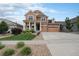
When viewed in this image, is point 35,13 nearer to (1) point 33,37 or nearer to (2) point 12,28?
(1) point 33,37

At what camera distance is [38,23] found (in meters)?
8.15

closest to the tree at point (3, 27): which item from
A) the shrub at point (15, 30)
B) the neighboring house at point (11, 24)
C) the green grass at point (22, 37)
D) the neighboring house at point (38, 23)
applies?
the neighboring house at point (11, 24)

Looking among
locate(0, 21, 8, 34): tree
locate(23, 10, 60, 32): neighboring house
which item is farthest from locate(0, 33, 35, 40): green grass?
locate(0, 21, 8, 34): tree

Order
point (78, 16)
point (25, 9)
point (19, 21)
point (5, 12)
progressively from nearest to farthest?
1. point (19, 21)
2. point (5, 12)
3. point (25, 9)
4. point (78, 16)

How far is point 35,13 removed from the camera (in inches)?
358

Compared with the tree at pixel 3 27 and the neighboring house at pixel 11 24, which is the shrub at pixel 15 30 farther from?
the tree at pixel 3 27

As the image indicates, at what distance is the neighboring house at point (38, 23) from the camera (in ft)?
25.3

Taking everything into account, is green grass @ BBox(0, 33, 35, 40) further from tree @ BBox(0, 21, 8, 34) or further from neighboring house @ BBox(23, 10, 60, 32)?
tree @ BBox(0, 21, 8, 34)

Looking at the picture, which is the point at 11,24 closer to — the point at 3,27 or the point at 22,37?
the point at 3,27

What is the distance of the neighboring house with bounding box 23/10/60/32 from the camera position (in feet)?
25.3

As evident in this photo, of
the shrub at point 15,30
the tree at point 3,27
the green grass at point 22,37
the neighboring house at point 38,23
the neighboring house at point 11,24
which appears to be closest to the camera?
the tree at point 3,27

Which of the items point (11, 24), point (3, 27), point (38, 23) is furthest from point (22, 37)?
point (3, 27)

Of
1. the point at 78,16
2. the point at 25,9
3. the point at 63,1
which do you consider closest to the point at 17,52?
the point at 63,1

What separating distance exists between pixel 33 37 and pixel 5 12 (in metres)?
1.78
